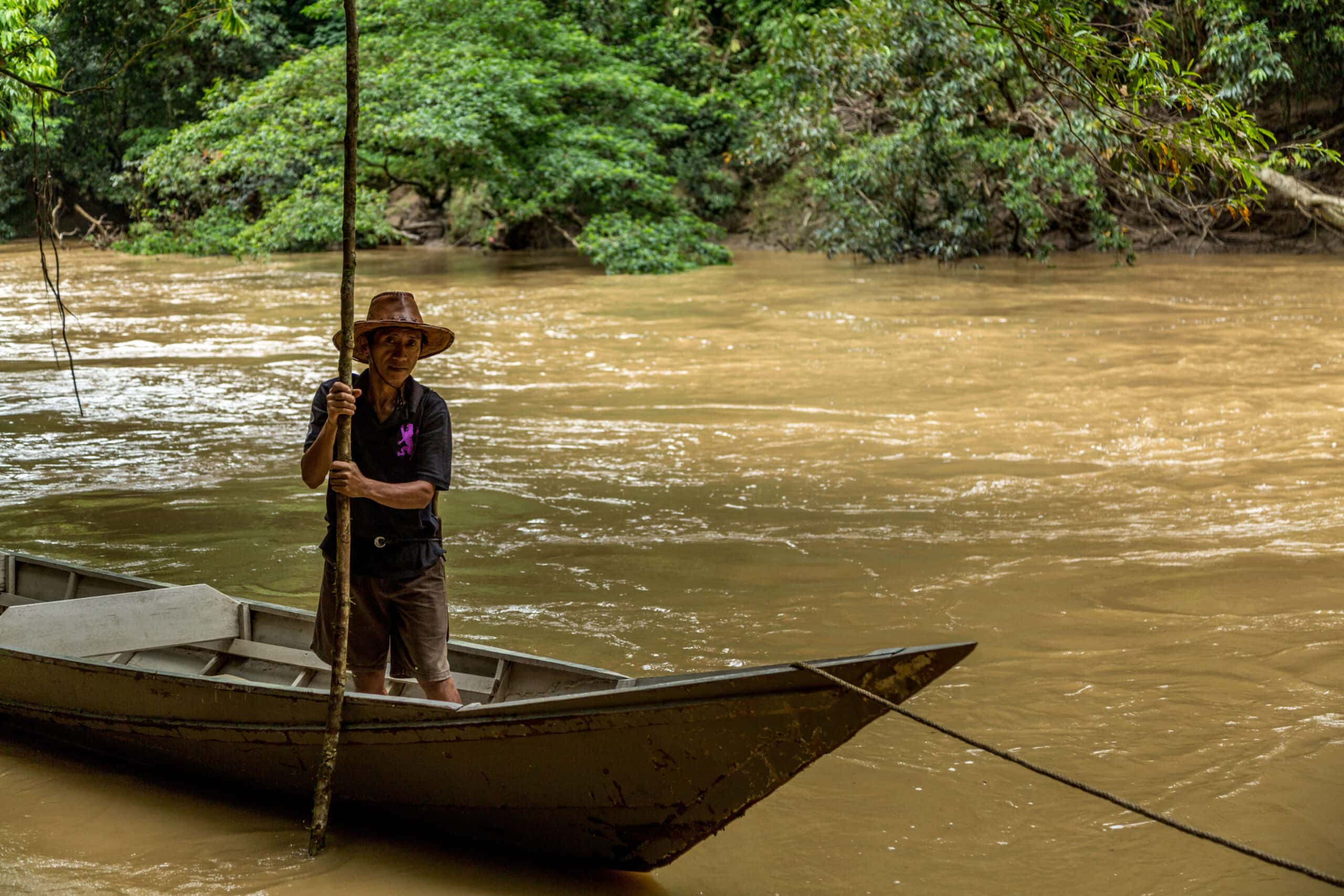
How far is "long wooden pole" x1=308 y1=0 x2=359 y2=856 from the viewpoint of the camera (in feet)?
11.0

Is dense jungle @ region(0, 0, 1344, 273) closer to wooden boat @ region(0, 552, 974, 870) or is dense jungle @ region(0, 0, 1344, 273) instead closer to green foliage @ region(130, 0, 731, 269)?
green foliage @ region(130, 0, 731, 269)

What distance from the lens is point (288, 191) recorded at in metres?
20.5

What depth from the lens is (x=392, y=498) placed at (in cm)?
345

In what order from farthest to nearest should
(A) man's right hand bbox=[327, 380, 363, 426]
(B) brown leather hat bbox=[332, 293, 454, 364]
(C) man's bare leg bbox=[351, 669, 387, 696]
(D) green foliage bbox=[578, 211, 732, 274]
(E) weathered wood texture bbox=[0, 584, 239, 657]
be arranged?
(D) green foliage bbox=[578, 211, 732, 274] → (E) weathered wood texture bbox=[0, 584, 239, 657] → (C) man's bare leg bbox=[351, 669, 387, 696] → (B) brown leather hat bbox=[332, 293, 454, 364] → (A) man's right hand bbox=[327, 380, 363, 426]

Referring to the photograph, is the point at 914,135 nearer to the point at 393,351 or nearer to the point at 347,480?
the point at 393,351

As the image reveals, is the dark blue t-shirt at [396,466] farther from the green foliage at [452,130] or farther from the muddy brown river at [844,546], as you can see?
the green foliage at [452,130]

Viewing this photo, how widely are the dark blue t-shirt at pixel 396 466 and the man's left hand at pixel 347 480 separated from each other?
0.14 m

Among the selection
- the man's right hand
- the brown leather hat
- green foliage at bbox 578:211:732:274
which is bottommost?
the man's right hand

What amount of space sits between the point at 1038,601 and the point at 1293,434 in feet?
13.4

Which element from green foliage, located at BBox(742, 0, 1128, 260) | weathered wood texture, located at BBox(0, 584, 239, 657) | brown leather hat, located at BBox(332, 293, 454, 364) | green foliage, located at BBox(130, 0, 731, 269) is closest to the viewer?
brown leather hat, located at BBox(332, 293, 454, 364)

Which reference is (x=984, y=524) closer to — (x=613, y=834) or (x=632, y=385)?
(x=613, y=834)

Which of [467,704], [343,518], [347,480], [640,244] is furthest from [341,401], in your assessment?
[640,244]

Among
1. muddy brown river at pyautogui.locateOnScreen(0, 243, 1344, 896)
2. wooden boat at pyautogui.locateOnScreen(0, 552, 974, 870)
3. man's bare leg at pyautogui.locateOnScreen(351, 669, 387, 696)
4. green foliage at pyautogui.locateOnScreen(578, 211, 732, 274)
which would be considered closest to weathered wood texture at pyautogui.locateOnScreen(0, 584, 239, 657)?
wooden boat at pyautogui.locateOnScreen(0, 552, 974, 870)

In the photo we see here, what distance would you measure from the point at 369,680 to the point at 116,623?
118cm
